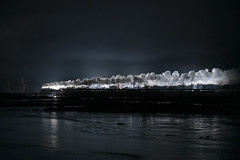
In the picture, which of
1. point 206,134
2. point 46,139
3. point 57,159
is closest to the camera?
point 57,159

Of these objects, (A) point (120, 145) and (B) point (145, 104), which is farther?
(B) point (145, 104)

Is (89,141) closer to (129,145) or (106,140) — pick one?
(106,140)

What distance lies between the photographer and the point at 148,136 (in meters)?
24.2

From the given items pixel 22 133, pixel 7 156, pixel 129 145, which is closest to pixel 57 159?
pixel 7 156

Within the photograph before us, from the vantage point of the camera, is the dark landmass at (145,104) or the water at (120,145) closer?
the water at (120,145)

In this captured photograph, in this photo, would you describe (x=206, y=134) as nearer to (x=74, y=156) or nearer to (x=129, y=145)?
(x=129, y=145)

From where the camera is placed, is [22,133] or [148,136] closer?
[148,136]

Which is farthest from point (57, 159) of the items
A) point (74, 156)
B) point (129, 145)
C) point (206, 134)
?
point (206, 134)

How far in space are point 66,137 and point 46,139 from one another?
1.51 m

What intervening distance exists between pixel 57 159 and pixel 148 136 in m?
9.16

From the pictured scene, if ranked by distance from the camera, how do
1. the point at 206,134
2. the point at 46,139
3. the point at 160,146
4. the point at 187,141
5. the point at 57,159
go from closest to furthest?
the point at 57,159
the point at 160,146
the point at 187,141
the point at 46,139
the point at 206,134

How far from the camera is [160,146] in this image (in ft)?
65.3

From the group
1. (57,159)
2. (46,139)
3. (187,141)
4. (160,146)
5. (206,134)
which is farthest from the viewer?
(206,134)

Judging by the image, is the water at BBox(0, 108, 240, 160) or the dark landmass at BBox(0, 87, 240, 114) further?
the dark landmass at BBox(0, 87, 240, 114)
